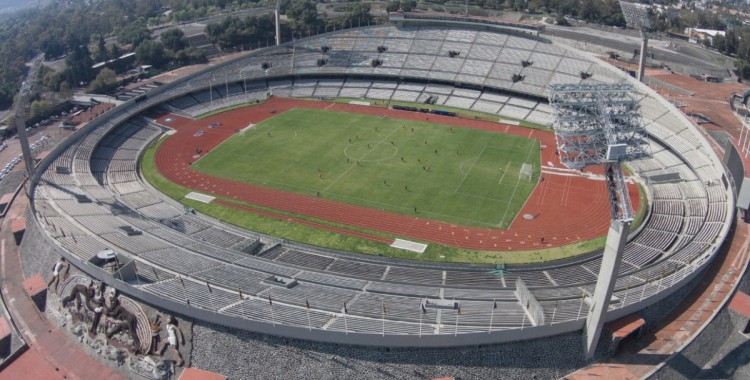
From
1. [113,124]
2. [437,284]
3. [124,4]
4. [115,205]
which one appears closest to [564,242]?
[437,284]

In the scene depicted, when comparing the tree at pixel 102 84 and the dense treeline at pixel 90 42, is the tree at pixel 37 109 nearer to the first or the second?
the dense treeline at pixel 90 42

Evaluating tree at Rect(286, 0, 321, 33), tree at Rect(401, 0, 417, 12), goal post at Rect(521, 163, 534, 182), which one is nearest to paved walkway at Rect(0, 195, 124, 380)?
goal post at Rect(521, 163, 534, 182)

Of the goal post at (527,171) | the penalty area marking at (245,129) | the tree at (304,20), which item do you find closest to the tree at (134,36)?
the tree at (304,20)

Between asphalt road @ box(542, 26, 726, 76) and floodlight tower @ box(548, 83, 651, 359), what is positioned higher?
floodlight tower @ box(548, 83, 651, 359)

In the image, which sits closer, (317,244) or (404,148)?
(317,244)

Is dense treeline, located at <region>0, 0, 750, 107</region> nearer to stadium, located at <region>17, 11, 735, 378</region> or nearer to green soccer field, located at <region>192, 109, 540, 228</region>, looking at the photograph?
stadium, located at <region>17, 11, 735, 378</region>

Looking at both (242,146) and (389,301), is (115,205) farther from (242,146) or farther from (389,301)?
(389,301)
